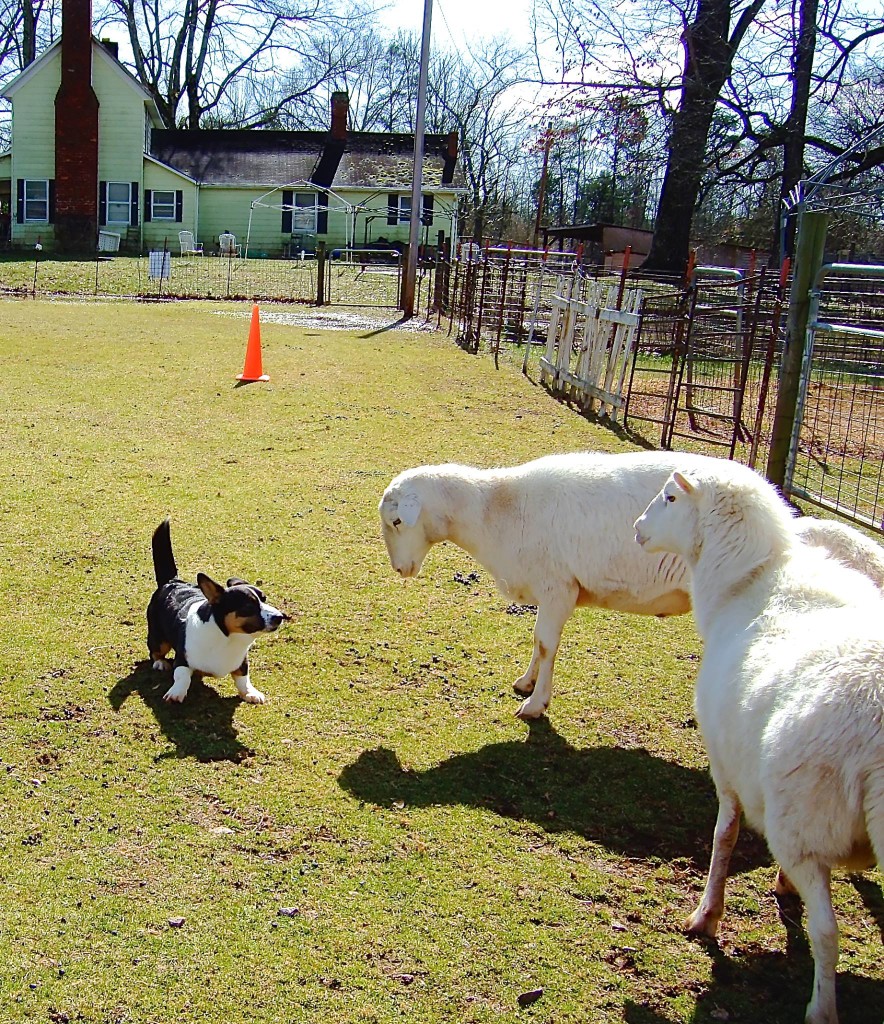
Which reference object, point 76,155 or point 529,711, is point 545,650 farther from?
point 76,155

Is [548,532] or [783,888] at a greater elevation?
[548,532]

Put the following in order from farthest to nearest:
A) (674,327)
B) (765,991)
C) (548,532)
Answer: (674,327), (548,532), (765,991)

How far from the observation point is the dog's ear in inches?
197

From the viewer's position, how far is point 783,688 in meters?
3.01

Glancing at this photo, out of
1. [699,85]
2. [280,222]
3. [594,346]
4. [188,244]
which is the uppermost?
[699,85]

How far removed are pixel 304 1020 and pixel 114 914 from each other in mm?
852

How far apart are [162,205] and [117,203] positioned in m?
1.88

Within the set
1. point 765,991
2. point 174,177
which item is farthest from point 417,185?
point 765,991

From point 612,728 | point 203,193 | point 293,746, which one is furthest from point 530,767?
point 203,193

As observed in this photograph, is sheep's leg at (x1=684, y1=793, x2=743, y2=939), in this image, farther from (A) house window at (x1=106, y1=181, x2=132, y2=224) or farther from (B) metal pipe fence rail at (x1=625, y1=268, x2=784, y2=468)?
(A) house window at (x1=106, y1=181, x2=132, y2=224)

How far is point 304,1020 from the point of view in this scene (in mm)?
3008

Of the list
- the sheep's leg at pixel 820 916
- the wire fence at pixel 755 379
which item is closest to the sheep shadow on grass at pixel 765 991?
the sheep's leg at pixel 820 916

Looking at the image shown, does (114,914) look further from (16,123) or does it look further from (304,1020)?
(16,123)

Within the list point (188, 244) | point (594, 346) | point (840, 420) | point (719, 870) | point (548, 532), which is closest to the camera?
point (719, 870)
